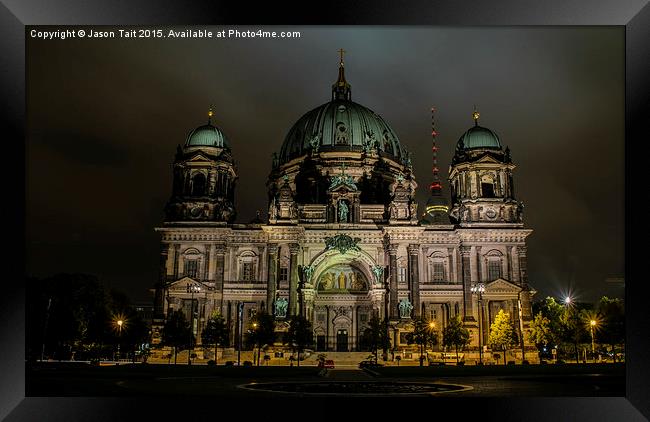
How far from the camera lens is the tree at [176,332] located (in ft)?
161

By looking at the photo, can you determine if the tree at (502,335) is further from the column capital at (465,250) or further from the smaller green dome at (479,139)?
the smaller green dome at (479,139)

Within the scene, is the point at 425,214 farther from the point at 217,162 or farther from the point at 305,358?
the point at 305,358

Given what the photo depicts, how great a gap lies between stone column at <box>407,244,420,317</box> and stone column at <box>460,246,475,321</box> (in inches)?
153

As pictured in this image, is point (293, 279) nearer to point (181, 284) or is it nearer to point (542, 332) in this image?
point (181, 284)

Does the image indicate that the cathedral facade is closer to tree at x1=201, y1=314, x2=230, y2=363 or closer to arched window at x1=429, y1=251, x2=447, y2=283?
arched window at x1=429, y1=251, x2=447, y2=283

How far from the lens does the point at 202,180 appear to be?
201 ft

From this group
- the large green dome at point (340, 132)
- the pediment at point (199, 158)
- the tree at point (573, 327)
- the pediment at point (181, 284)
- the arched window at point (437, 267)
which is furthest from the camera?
the large green dome at point (340, 132)

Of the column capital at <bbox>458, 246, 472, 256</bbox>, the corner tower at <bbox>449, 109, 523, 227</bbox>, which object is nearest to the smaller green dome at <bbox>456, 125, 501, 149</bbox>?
the corner tower at <bbox>449, 109, 523, 227</bbox>

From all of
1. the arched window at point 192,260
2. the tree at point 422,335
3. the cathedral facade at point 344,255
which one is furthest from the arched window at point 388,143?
A: the tree at point 422,335

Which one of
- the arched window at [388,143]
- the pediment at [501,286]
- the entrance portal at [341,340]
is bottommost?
the entrance portal at [341,340]

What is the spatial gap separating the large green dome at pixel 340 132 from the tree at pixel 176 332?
26105 mm

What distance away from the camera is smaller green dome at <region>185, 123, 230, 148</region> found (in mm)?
61844

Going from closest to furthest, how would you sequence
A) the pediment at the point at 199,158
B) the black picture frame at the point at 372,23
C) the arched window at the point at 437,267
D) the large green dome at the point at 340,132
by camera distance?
1. the black picture frame at the point at 372,23
2. the arched window at the point at 437,267
3. the pediment at the point at 199,158
4. the large green dome at the point at 340,132
